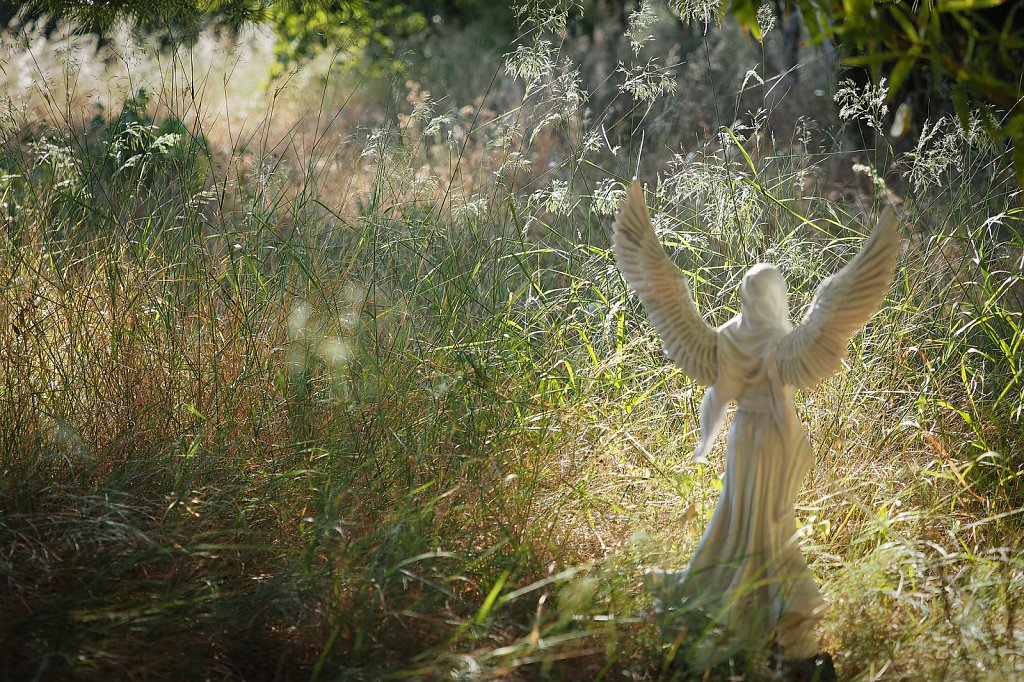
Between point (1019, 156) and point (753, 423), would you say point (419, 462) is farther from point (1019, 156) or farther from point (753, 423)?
point (1019, 156)

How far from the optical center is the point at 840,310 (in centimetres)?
196

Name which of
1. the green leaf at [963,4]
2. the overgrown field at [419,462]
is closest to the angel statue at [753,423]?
the overgrown field at [419,462]

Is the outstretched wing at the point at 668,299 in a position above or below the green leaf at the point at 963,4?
below

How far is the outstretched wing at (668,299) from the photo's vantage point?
A: 2127mm

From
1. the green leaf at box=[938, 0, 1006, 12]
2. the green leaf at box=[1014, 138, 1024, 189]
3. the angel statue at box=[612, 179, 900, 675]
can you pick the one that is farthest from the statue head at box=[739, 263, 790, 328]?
the green leaf at box=[938, 0, 1006, 12]

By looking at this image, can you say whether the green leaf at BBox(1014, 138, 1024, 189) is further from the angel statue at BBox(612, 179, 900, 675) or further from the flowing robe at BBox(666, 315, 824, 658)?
the flowing robe at BBox(666, 315, 824, 658)

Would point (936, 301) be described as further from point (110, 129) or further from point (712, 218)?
point (110, 129)

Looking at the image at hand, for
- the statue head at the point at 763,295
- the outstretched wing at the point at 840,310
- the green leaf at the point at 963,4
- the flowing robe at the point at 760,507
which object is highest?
the green leaf at the point at 963,4

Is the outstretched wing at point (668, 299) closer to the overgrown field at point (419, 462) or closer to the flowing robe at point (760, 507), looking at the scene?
the flowing robe at point (760, 507)

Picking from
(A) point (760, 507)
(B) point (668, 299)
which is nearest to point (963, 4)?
(B) point (668, 299)

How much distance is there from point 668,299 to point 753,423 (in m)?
0.34

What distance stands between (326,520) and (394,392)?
0.63m

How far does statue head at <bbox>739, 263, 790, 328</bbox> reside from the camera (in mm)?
2068

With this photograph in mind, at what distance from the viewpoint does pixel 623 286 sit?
3.19m
